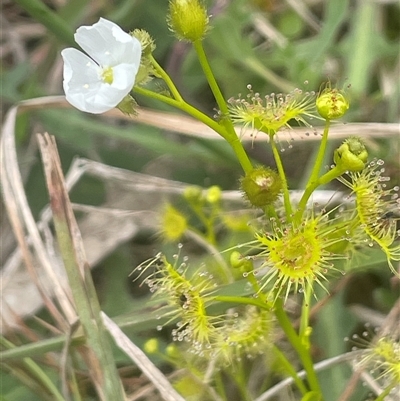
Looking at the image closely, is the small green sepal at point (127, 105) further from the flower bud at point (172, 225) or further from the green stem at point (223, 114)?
the flower bud at point (172, 225)

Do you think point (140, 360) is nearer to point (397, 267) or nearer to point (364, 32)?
point (397, 267)

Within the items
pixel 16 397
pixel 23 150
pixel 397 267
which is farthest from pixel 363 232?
pixel 23 150

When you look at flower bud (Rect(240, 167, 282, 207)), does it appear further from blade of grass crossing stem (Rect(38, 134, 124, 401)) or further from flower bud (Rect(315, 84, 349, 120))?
blade of grass crossing stem (Rect(38, 134, 124, 401))

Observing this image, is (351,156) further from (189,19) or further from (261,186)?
(189,19)

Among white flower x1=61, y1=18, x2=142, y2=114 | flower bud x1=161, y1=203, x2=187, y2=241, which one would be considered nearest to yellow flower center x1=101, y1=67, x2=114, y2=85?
white flower x1=61, y1=18, x2=142, y2=114

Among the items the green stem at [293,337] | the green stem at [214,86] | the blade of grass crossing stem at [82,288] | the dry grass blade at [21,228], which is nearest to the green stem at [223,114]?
the green stem at [214,86]

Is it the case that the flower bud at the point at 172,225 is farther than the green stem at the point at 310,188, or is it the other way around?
the flower bud at the point at 172,225
